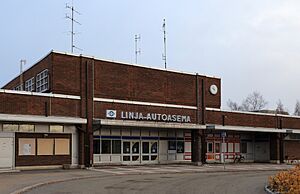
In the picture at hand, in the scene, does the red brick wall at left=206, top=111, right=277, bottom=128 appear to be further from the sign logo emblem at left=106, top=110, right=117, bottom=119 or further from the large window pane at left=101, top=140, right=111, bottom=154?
the sign logo emblem at left=106, top=110, right=117, bottom=119

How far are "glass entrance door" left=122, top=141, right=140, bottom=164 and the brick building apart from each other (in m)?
0.08

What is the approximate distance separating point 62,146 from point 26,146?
8.94 feet

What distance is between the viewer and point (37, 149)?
32.3 meters

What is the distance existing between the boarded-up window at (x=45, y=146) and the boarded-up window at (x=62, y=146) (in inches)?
15.2

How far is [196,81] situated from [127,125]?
9.67 meters

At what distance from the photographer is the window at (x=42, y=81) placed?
113 ft

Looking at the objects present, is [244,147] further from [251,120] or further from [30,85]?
[30,85]

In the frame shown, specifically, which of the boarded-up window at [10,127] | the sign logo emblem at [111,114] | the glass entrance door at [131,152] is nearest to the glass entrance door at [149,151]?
the glass entrance door at [131,152]

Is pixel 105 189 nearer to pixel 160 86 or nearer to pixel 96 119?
pixel 96 119

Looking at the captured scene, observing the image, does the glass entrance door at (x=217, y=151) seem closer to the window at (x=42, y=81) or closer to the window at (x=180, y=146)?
the window at (x=180, y=146)

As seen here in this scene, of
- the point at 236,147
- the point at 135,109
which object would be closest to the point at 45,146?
the point at 135,109

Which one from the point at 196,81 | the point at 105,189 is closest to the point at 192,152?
the point at 196,81

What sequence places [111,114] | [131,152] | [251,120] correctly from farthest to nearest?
[251,120]
[131,152]
[111,114]

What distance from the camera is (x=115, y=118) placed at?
35.8m
